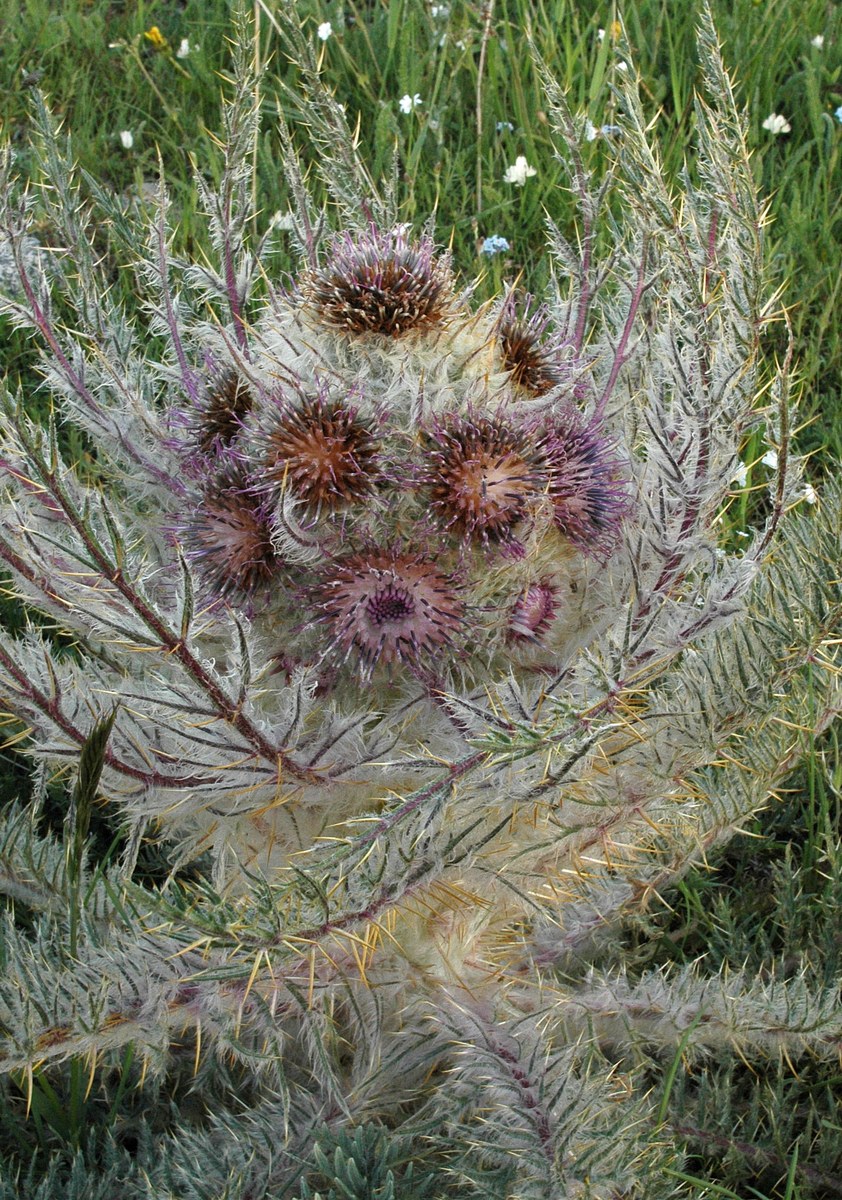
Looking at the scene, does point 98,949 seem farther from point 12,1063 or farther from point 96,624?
point 96,624

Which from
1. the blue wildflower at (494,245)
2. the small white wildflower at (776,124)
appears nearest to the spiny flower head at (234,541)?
the blue wildflower at (494,245)

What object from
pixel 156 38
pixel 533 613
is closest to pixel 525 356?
pixel 533 613

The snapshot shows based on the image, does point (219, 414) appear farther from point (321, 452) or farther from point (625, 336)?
point (625, 336)

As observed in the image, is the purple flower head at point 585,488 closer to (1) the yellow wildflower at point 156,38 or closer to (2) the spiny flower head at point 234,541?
(2) the spiny flower head at point 234,541

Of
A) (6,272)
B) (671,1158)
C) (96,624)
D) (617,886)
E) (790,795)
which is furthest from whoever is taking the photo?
(6,272)

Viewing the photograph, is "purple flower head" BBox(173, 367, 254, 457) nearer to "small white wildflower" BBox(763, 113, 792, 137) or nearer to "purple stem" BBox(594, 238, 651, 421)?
"purple stem" BBox(594, 238, 651, 421)

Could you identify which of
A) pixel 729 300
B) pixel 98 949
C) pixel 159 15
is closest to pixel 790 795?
pixel 729 300
